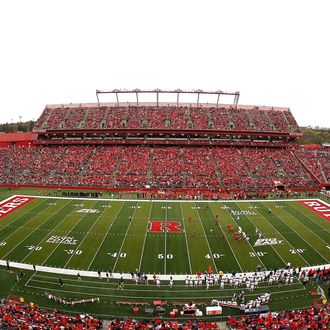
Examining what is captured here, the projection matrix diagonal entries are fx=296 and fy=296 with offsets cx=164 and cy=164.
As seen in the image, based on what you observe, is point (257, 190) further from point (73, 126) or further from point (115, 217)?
point (73, 126)

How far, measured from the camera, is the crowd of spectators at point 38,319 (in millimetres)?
13383

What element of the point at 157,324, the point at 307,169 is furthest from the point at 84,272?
the point at 307,169

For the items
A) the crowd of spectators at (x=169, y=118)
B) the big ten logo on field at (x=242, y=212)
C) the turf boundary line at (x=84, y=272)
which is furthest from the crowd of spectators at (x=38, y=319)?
the crowd of spectators at (x=169, y=118)

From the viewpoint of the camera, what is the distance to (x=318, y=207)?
35.0m

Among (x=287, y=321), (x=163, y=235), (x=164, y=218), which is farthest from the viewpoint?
(x=164, y=218)

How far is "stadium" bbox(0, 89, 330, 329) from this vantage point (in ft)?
56.0

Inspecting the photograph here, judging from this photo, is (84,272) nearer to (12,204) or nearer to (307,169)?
(12,204)

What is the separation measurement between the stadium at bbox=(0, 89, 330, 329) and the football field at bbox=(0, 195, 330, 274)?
150 mm

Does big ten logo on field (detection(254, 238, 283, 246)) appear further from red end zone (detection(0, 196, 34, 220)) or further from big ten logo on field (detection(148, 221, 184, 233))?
red end zone (detection(0, 196, 34, 220))

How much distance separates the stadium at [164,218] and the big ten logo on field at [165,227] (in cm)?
10

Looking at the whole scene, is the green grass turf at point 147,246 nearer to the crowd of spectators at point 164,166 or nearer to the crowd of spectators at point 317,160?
the crowd of spectators at point 164,166

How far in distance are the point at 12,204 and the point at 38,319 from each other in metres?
23.6

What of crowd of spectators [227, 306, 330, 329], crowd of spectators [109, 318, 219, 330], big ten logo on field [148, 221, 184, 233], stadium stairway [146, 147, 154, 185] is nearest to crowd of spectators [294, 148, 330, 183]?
stadium stairway [146, 147, 154, 185]

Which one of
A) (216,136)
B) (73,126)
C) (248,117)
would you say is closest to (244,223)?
(216,136)
